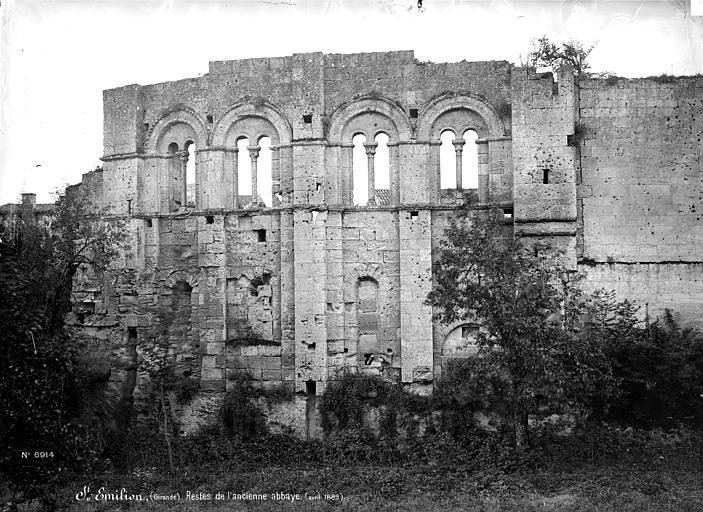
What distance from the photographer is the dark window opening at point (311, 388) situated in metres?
19.0

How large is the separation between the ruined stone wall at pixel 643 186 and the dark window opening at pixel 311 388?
25.1 feet

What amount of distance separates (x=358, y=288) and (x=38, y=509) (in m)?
9.25

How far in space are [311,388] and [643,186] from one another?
10.1 metres

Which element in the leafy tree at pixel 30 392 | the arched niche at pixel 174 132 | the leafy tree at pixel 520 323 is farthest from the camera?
the arched niche at pixel 174 132

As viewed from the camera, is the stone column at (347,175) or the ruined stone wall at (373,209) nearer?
the ruined stone wall at (373,209)

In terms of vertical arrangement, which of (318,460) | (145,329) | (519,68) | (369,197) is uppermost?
(519,68)

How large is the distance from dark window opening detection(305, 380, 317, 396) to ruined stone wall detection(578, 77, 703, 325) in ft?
25.1

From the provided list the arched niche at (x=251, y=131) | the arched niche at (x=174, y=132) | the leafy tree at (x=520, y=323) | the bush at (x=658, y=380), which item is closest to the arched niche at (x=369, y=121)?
the arched niche at (x=251, y=131)

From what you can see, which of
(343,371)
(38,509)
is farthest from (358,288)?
(38,509)

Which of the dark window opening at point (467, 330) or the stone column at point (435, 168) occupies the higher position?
the stone column at point (435, 168)

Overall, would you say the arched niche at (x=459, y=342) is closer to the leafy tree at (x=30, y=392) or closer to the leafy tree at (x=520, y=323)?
the leafy tree at (x=520, y=323)

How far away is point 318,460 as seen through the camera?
1791 centimetres

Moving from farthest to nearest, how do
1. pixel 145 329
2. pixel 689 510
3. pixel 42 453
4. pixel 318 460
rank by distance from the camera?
pixel 145 329, pixel 318 460, pixel 689 510, pixel 42 453

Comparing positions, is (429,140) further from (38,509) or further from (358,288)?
(38,509)
